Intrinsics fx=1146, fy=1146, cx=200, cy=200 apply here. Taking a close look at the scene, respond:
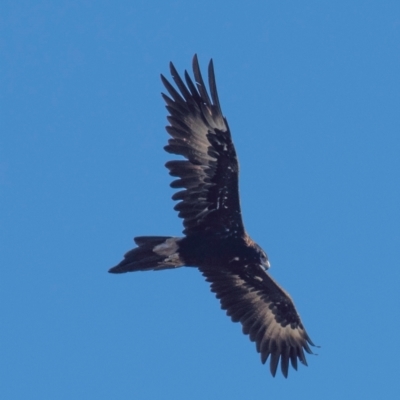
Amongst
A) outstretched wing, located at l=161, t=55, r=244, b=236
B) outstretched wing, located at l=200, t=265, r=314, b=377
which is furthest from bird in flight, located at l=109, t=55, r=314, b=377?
outstretched wing, located at l=200, t=265, r=314, b=377

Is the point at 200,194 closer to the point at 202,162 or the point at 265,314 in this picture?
the point at 202,162

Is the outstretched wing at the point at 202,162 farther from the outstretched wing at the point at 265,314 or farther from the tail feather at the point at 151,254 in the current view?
the outstretched wing at the point at 265,314

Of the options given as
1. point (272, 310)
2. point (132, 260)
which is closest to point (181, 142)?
point (132, 260)

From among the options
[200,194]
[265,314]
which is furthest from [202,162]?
[265,314]

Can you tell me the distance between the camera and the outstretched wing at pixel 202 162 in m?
16.6

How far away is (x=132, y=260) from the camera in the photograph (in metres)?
16.6

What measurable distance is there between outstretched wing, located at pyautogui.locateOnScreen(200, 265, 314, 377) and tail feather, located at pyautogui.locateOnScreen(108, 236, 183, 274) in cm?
142

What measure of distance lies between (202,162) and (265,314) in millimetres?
3135

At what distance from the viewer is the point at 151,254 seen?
16.7 metres

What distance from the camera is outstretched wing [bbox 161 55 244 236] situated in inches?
653

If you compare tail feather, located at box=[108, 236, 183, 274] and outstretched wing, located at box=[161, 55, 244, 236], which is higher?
outstretched wing, located at box=[161, 55, 244, 236]

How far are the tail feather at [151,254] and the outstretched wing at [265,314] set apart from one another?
1.42m

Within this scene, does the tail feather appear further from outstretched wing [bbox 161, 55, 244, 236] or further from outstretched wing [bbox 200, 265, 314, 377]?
outstretched wing [bbox 200, 265, 314, 377]

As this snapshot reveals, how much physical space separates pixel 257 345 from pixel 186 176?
330 centimetres
